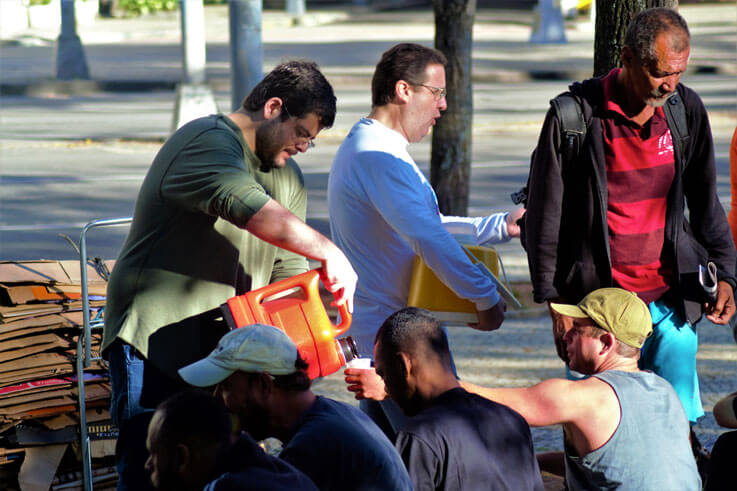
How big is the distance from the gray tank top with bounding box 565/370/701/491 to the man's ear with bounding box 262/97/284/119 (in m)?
1.35

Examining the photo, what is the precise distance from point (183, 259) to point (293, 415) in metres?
0.69

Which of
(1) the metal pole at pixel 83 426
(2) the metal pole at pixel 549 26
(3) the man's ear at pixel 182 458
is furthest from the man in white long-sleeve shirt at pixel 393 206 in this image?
(2) the metal pole at pixel 549 26

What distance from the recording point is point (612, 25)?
15.8 ft

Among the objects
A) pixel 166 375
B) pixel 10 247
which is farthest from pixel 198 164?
pixel 10 247

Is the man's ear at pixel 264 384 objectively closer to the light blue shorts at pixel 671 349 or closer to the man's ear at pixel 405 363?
the man's ear at pixel 405 363

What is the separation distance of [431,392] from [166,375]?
0.87 m

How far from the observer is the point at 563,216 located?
3809 millimetres

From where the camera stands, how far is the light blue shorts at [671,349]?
3.74m

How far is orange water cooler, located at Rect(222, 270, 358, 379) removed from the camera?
3154 mm

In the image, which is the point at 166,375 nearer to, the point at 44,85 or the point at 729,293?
the point at 729,293

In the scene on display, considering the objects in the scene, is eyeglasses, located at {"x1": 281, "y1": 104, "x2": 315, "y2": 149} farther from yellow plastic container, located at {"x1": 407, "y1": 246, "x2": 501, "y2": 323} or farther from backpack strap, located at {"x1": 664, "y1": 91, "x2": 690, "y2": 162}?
backpack strap, located at {"x1": 664, "y1": 91, "x2": 690, "y2": 162}

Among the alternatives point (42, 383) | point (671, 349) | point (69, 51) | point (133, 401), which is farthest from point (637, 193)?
point (69, 51)

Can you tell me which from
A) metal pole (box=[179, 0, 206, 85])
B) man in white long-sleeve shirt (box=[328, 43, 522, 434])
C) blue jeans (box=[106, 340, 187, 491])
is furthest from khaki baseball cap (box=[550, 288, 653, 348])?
metal pole (box=[179, 0, 206, 85])

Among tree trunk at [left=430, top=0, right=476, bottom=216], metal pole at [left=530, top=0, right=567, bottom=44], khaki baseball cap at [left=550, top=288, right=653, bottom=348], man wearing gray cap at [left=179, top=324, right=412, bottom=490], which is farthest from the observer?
metal pole at [left=530, top=0, right=567, bottom=44]
